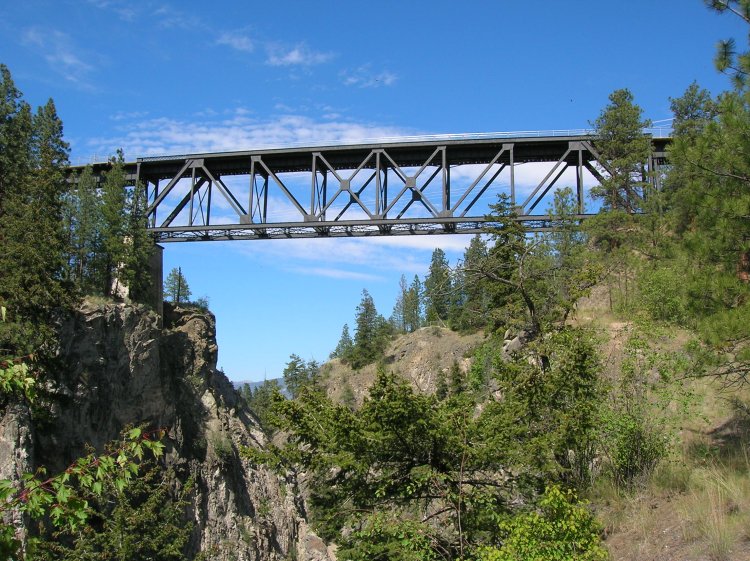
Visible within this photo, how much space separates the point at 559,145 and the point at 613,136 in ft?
10.6

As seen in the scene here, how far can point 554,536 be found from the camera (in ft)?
29.7

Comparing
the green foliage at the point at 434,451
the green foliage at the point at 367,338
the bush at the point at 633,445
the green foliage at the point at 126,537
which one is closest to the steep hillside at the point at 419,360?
the green foliage at the point at 367,338

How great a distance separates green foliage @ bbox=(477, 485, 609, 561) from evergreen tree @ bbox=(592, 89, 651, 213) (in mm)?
30776

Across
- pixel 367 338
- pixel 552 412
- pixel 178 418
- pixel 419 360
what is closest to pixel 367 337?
pixel 367 338

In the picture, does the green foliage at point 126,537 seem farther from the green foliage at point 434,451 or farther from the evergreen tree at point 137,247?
the evergreen tree at point 137,247

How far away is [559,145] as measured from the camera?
3988 cm

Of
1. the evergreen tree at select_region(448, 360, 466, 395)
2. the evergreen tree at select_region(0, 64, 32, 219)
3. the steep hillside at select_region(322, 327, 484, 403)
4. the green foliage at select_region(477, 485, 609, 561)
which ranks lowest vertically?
the steep hillside at select_region(322, 327, 484, 403)

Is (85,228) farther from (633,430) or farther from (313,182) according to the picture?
(633,430)

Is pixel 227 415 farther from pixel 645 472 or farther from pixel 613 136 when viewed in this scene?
pixel 645 472

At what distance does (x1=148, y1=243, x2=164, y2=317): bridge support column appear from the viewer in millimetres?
45381

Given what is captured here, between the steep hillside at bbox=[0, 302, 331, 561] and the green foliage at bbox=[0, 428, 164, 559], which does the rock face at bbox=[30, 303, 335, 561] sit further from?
the green foliage at bbox=[0, 428, 164, 559]

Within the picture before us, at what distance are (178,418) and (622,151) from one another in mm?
36204

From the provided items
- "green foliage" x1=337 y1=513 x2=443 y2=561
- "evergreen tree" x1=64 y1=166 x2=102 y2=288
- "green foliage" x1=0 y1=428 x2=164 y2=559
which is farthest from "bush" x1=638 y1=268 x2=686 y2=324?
"evergreen tree" x1=64 y1=166 x2=102 y2=288

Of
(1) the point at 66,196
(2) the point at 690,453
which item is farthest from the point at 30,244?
(2) the point at 690,453
